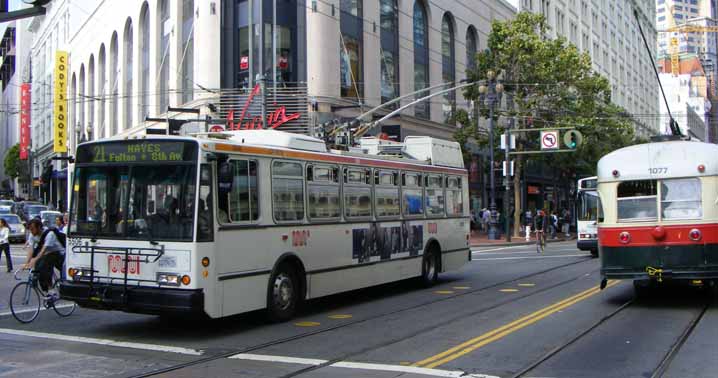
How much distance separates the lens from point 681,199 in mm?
12250

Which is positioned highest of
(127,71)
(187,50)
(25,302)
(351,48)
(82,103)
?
(127,71)

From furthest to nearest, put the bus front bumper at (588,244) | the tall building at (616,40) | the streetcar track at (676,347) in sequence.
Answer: the tall building at (616,40) < the bus front bumper at (588,244) < the streetcar track at (676,347)

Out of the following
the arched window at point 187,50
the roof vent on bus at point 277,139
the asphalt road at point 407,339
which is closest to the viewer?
the asphalt road at point 407,339

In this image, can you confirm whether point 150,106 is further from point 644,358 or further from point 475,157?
point 644,358

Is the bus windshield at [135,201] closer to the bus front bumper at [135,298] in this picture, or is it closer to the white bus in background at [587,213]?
the bus front bumper at [135,298]

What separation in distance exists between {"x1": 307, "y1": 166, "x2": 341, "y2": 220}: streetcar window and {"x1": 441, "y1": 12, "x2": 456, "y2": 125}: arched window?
110 ft

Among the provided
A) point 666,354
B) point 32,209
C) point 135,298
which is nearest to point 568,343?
point 666,354

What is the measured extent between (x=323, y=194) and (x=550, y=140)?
82.2ft

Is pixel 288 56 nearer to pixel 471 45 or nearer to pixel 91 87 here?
pixel 471 45

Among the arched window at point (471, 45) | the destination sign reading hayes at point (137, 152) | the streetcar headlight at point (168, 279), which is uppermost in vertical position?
the arched window at point (471, 45)

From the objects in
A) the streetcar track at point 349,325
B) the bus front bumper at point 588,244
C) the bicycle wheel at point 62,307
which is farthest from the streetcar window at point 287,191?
the bus front bumper at point 588,244

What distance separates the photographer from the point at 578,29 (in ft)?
234

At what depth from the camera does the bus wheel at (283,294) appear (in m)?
11.0

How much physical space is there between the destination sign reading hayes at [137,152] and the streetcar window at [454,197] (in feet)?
29.1
